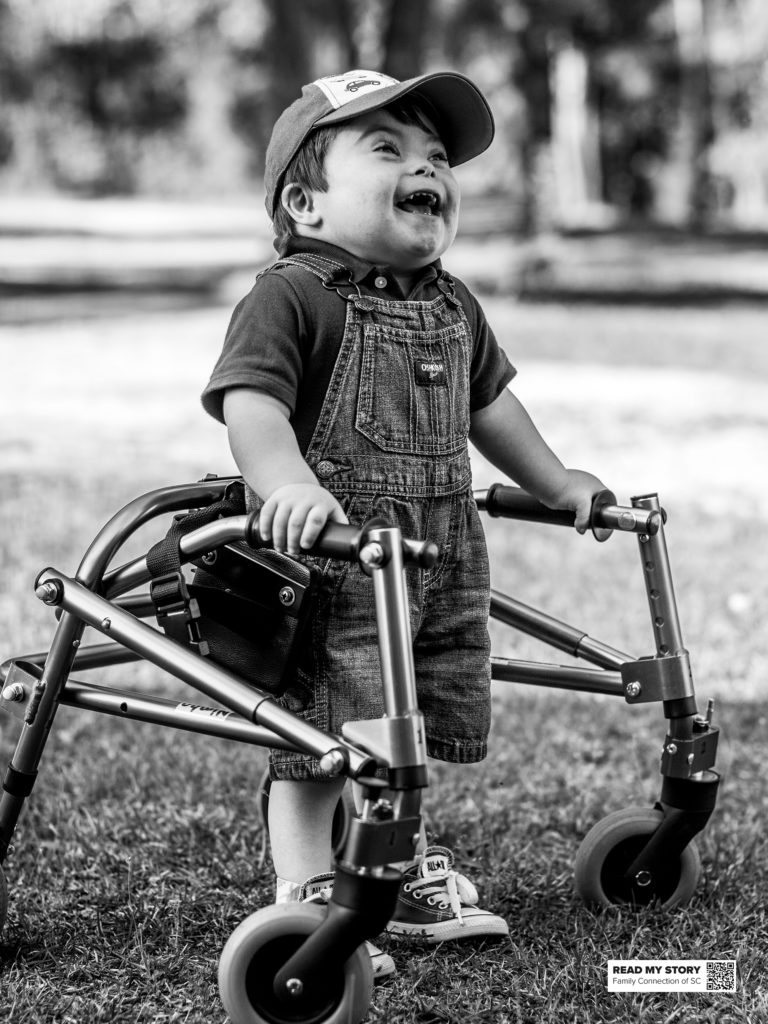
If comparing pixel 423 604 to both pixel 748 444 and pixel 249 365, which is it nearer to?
Result: pixel 249 365

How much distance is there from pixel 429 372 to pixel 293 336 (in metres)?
0.25

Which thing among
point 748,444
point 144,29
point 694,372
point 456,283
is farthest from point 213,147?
point 456,283

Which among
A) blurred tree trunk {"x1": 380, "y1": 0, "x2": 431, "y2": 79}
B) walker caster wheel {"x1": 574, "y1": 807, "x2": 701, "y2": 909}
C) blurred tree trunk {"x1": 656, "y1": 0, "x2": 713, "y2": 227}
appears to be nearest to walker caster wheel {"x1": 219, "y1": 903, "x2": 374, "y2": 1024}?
walker caster wheel {"x1": 574, "y1": 807, "x2": 701, "y2": 909}

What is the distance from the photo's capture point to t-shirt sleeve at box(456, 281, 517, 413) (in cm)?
266

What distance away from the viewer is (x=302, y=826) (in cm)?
247

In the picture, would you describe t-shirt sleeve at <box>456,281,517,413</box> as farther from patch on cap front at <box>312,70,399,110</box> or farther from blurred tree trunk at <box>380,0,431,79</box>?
blurred tree trunk at <box>380,0,431,79</box>

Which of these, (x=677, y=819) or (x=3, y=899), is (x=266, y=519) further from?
(x=677, y=819)

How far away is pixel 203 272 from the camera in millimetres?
23125

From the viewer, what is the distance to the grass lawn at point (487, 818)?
2418 millimetres

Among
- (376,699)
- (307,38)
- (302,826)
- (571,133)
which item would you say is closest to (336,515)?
(376,699)

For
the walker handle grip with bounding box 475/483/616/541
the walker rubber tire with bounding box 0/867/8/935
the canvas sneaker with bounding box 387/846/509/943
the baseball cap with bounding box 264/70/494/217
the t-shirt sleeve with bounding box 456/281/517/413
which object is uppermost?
the baseball cap with bounding box 264/70/494/217

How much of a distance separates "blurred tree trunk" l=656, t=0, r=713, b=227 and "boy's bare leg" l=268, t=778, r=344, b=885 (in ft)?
83.0

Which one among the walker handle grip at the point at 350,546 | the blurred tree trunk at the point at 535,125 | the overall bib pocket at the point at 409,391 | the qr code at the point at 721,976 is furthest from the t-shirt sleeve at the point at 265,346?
the blurred tree trunk at the point at 535,125

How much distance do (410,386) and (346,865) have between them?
32.7 inches
